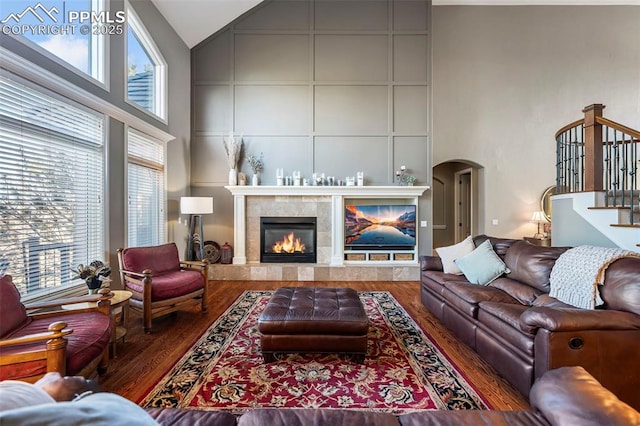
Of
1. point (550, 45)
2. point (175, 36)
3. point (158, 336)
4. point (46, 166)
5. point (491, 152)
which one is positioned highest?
point (550, 45)

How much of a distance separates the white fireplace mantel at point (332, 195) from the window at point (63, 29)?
2.64m

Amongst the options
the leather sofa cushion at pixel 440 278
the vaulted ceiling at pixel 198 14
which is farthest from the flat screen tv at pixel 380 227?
the vaulted ceiling at pixel 198 14

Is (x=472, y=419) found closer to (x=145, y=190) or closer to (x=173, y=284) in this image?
(x=173, y=284)

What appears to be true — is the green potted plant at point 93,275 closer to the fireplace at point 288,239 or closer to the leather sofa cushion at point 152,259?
the leather sofa cushion at point 152,259

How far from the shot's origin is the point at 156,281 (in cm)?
315

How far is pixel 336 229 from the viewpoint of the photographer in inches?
210

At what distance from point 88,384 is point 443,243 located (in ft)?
27.2

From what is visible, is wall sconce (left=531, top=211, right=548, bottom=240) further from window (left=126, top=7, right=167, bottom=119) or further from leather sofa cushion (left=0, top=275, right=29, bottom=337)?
leather sofa cushion (left=0, top=275, right=29, bottom=337)

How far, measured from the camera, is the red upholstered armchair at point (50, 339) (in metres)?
1.57

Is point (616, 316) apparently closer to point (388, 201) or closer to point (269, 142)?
point (388, 201)

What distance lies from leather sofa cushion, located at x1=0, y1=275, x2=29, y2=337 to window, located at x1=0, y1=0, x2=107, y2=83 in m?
2.01

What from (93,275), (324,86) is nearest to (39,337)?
(93,275)

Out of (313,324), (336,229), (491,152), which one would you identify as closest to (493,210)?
(491,152)

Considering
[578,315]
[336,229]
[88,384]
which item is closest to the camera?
[88,384]
